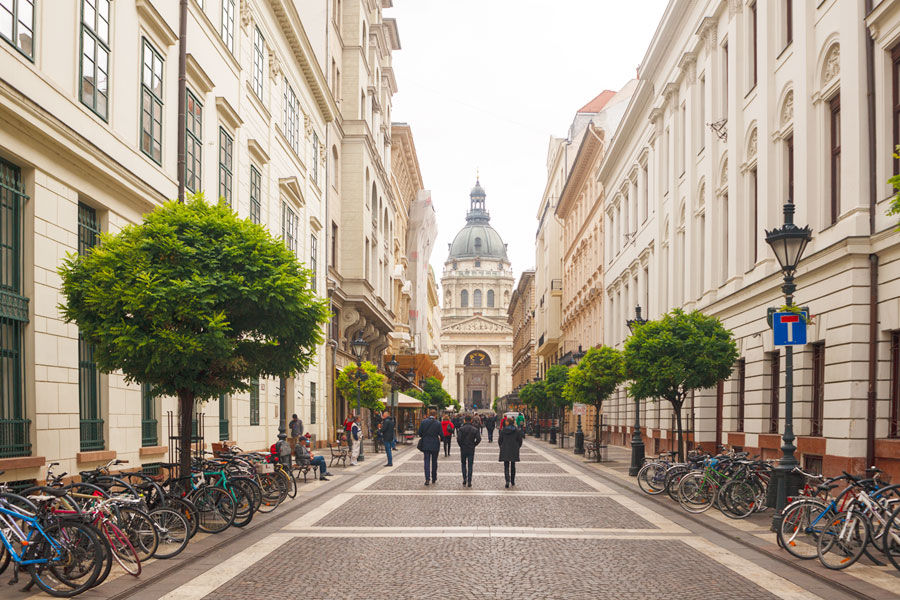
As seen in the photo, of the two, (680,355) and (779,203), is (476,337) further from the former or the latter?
(680,355)

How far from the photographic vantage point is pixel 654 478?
18.6 metres

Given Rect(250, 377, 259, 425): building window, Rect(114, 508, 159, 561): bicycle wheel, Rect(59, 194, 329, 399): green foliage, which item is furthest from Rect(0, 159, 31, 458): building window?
Rect(250, 377, 259, 425): building window

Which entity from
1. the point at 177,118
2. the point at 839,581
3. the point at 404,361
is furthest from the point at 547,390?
the point at 839,581

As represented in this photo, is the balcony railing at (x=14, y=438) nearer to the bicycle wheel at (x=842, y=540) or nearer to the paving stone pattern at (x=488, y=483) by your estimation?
the paving stone pattern at (x=488, y=483)

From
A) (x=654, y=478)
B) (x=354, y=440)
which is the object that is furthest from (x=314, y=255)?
(x=654, y=478)

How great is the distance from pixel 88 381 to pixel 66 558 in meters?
7.80

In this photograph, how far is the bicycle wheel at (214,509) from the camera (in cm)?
1247

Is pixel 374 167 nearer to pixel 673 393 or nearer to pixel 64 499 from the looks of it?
pixel 673 393

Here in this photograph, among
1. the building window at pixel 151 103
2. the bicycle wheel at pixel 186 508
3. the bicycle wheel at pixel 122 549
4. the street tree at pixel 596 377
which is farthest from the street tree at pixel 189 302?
the street tree at pixel 596 377

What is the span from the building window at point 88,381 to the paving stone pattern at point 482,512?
13.2ft

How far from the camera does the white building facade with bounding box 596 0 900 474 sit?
52.6ft

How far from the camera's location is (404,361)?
6638 cm

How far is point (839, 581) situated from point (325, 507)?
8.94 meters

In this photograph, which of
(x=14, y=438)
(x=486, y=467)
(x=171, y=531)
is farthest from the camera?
(x=486, y=467)
